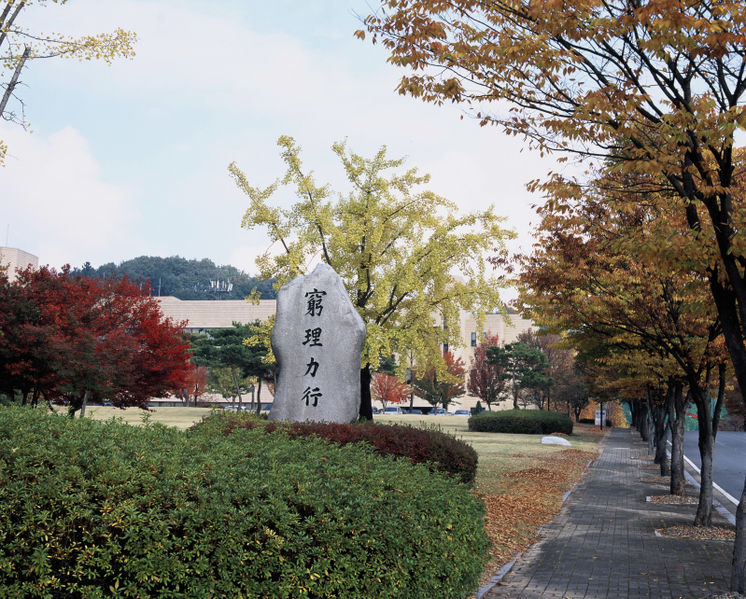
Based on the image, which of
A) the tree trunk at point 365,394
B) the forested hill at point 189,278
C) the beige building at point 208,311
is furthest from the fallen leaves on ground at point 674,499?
the forested hill at point 189,278

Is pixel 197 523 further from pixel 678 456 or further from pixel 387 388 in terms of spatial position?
pixel 387 388

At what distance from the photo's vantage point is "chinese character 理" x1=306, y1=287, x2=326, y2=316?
43.9 feet

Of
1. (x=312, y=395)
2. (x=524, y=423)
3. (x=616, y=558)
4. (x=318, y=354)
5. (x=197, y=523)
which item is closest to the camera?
(x=197, y=523)

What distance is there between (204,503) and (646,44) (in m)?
5.33

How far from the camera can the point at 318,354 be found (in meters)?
13.2

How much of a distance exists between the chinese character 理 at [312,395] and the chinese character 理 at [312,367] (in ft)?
0.98

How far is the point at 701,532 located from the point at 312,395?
271 inches

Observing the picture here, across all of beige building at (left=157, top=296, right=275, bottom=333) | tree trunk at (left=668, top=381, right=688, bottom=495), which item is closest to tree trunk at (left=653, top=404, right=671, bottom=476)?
tree trunk at (left=668, top=381, right=688, bottom=495)

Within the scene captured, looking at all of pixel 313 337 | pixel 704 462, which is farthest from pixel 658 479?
pixel 313 337

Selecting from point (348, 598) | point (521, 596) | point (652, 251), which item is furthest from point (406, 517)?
point (652, 251)

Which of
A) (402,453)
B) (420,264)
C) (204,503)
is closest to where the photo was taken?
(204,503)

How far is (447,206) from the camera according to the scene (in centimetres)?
2522

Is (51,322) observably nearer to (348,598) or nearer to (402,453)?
(402,453)

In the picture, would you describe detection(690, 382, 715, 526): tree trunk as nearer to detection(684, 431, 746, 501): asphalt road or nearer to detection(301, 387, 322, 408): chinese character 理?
detection(684, 431, 746, 501): asphalt road
